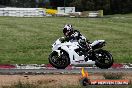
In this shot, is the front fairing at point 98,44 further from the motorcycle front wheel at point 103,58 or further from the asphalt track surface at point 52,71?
the asphalt track surface at point 52,71

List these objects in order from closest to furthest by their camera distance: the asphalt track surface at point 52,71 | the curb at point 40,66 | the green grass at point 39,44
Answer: the asphalt track surface at point 52,71 → the curb at point 40,66 → the green grass at point 39,44

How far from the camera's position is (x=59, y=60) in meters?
14.2

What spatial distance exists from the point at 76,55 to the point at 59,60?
26.2 inches

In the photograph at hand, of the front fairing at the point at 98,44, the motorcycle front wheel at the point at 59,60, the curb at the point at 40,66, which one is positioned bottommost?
the curb at the point at 40,66

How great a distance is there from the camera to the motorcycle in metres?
14.0

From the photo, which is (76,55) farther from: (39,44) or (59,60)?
(39,44)

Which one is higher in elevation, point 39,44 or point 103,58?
point 103,58

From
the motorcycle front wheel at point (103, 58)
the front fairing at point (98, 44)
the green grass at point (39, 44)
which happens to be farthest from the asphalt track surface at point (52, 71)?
the green grass at point (39, 44)

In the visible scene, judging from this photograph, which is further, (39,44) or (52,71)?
(39,44)

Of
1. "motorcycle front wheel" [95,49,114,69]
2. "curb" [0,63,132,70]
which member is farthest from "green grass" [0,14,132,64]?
"motorcycle front wheel" [95,49,114,69]

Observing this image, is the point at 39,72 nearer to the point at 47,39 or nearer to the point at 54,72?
the point at 54,72

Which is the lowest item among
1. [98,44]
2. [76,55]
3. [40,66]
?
[40,66]

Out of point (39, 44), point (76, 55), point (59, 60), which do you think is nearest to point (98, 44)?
point (76, 55)

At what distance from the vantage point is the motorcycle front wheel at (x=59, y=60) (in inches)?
555
